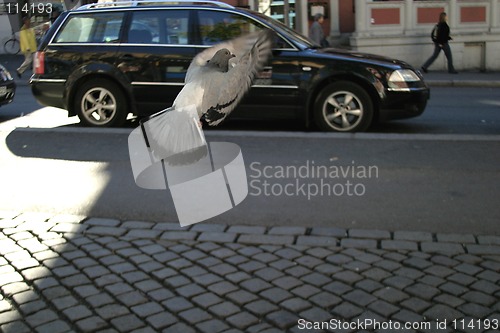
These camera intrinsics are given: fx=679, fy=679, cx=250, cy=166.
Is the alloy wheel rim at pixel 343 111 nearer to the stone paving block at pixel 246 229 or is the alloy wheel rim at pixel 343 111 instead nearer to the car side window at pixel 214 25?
the car side window at pixel 214 25

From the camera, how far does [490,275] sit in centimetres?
465

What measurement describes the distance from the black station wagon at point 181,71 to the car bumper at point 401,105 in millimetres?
13

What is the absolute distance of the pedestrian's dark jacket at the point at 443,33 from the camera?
19594 millimetres

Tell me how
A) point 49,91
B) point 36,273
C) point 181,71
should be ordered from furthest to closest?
point 49,91
point 181,71
point 36,273

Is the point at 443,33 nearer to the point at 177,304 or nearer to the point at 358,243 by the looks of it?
the point at 358,243

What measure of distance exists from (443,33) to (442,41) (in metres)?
0.23

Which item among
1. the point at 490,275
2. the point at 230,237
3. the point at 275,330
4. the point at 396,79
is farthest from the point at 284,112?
the point at 275,330

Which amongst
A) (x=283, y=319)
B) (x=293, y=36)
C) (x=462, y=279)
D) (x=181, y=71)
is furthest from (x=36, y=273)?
(x=293, y=36)

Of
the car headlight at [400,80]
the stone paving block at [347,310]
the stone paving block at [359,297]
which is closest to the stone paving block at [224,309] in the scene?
the stone paving block at [347,310]

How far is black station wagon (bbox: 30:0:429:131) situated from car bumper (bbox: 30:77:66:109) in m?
0.01

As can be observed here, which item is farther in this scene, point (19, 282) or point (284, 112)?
point (284, 112)

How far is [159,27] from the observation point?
9.71 m

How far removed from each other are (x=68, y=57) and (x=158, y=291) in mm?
6105

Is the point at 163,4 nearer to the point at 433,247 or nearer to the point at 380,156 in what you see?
the point at 380,156
